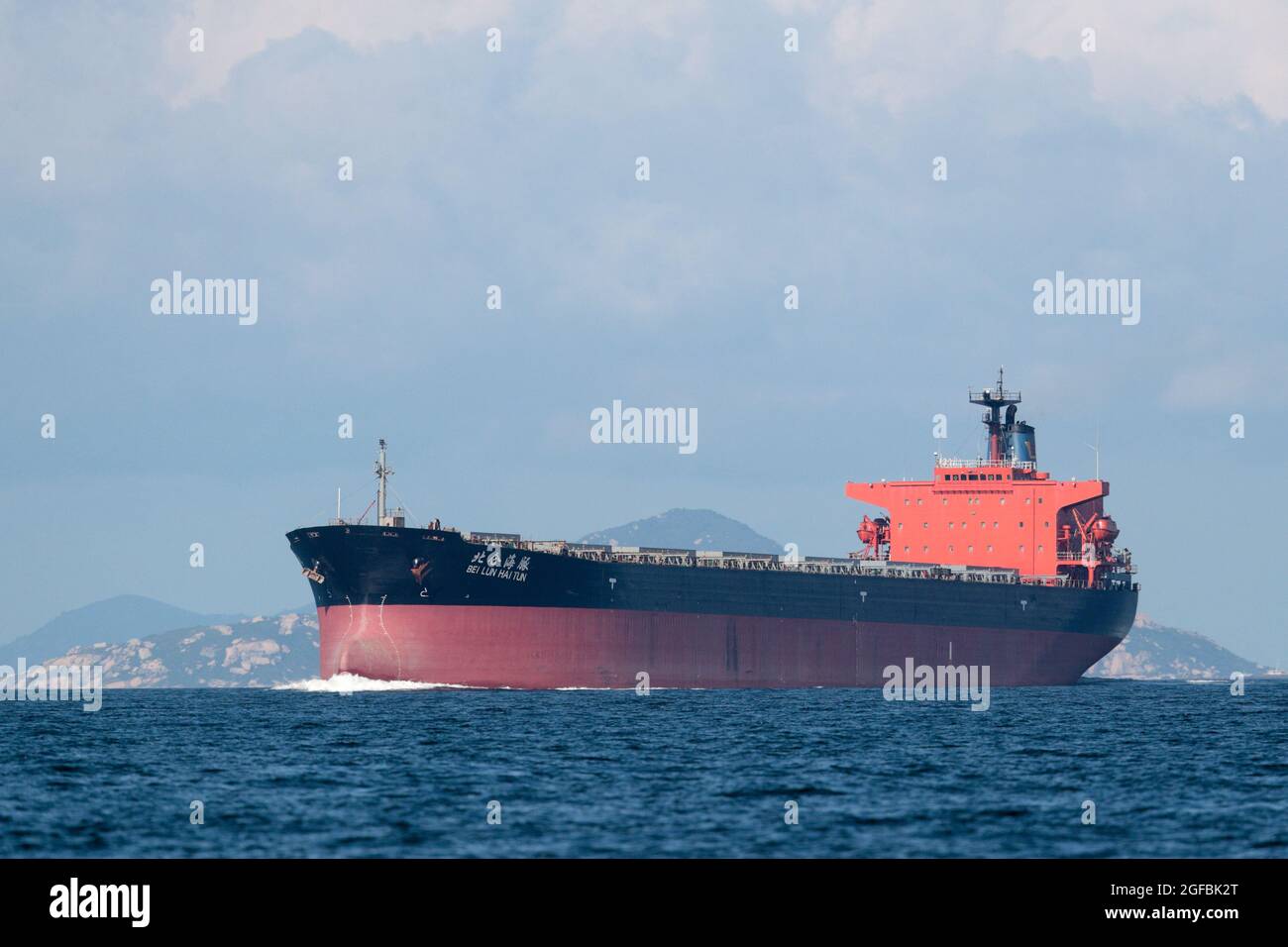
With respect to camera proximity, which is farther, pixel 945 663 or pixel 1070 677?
pixel 1070 677

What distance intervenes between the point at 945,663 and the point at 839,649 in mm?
8324

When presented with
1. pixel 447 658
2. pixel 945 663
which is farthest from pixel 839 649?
pixel 447 658

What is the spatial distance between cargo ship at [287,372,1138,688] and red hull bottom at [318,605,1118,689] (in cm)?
8

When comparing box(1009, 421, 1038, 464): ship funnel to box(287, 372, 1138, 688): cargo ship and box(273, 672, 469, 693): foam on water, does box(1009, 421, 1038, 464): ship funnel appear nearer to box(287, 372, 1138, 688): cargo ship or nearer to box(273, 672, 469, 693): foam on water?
box(287, 372, 1138, 688): cargo ship

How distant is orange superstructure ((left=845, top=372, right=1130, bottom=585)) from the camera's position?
9662 cm

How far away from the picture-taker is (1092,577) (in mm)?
97375

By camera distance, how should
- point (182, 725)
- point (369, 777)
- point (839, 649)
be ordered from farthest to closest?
point (839, 649) < point (182, 725) < point (369, 777)

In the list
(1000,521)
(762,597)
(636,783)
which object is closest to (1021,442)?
Answer: (1000,521)

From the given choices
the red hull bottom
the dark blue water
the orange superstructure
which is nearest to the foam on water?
the red hull bottom

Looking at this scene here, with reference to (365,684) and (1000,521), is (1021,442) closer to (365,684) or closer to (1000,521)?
(1000,521)

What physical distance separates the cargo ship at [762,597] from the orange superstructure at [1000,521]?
0.31 feet

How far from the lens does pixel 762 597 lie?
257ft

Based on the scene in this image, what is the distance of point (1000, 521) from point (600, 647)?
111ft
